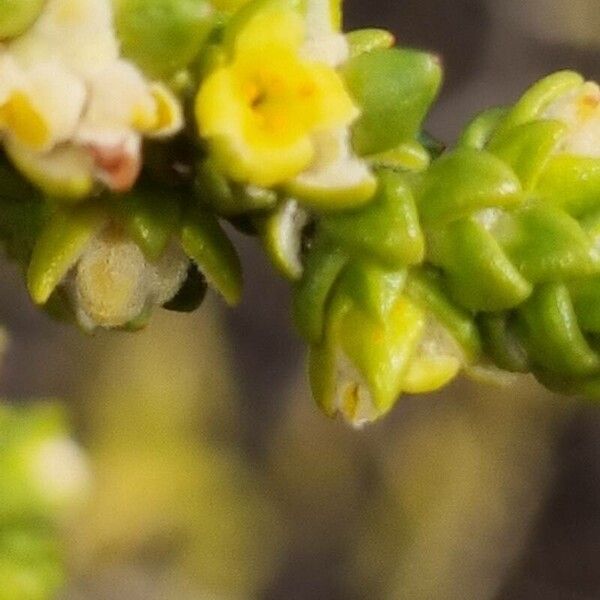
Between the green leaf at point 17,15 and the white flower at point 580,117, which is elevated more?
the green leaf at point 17,15

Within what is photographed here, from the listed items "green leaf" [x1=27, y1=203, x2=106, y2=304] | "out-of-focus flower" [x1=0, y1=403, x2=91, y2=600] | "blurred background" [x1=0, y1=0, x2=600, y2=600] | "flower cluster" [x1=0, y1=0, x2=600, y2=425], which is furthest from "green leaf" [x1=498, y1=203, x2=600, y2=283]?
"blurred background" [x1=0, y1=0, x2=600, y2=600]

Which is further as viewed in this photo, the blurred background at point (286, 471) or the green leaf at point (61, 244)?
the blurred background at point (286, 471)

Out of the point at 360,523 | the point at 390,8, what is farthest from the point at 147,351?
the point at 390,8

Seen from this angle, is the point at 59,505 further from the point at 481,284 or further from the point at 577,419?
the point at 577,419

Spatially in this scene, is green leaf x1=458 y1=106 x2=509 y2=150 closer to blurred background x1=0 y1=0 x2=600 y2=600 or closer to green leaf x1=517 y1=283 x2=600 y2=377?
green leaf x1=517 y1=283 x2=600 y2=377

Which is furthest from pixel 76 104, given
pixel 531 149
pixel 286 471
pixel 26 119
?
pixel 286 471

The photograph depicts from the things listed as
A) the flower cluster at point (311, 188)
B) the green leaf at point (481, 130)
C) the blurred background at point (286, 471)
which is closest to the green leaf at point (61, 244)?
the flower cluster at point (311, 188)

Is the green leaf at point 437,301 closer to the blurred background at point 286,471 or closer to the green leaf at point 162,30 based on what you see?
the green leaf at point 162,30
